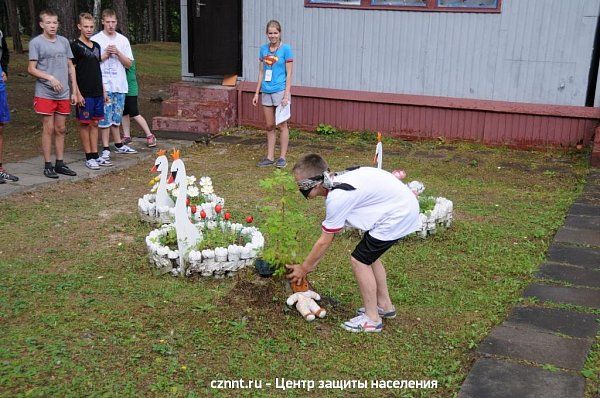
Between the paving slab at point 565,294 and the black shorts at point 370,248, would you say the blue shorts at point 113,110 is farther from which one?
the paving slab at point 565,294

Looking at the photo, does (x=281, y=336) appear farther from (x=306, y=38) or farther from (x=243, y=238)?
(x=306, y=38)

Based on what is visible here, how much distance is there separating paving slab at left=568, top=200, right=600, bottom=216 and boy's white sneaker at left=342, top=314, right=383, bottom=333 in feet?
11.5

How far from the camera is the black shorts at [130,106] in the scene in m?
9.16

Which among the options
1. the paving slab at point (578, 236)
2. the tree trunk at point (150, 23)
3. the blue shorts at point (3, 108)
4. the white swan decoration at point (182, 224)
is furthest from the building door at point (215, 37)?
the tree trunk at point (150, 23)

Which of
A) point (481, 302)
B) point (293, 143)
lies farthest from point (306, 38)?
point (481, 302)

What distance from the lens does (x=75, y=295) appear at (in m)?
4.54

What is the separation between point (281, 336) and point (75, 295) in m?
1.57

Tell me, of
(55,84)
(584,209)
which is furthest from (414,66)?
(55,84)

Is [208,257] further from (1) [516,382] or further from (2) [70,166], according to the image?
(2) [70,166]

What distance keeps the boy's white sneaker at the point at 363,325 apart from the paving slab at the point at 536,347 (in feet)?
2.05

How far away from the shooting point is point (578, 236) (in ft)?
19.4

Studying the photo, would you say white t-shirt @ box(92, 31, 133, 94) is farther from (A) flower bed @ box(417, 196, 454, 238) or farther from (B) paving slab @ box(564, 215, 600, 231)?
(B) paving slab @ box(564, 215, 600, 231)

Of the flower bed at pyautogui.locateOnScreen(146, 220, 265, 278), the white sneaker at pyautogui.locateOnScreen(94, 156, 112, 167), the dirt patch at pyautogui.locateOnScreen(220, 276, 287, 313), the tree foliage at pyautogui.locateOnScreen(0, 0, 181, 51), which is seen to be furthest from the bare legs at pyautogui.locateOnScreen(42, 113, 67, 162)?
the tree foliage at pyautogui.locateOnScreen(0, 0, 181, 51)

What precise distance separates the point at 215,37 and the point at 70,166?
148 inches
